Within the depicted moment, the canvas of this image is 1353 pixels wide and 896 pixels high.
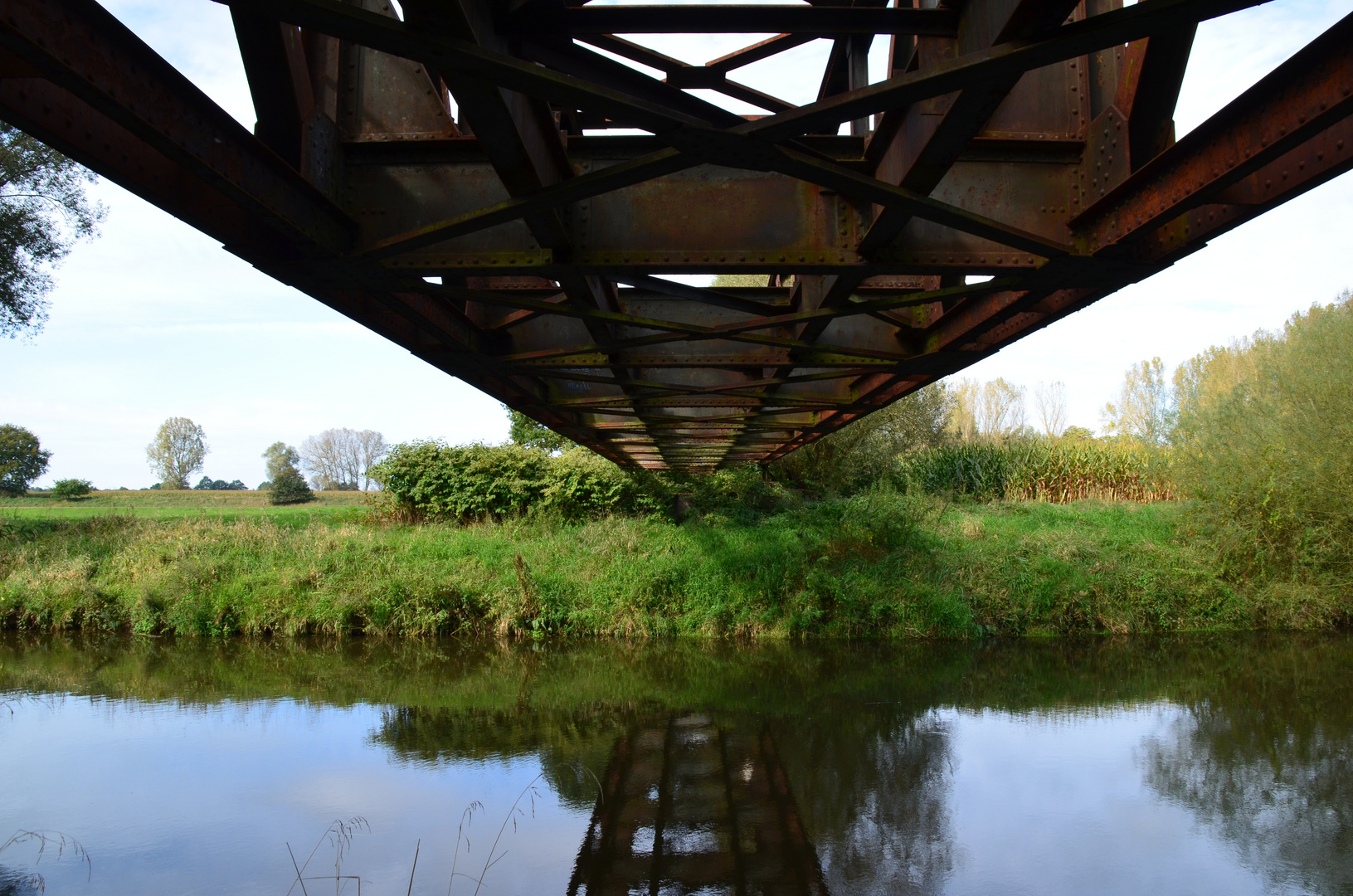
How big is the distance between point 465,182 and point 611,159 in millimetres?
813

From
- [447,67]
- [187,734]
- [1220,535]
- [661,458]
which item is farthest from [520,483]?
[447,67]

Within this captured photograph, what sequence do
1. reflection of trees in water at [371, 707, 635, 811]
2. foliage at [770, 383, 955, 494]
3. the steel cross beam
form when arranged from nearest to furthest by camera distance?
the steel cross beam, reflection of trees in water at [371, 707, 635, 811], foliage at [770, 383, 955, 494]

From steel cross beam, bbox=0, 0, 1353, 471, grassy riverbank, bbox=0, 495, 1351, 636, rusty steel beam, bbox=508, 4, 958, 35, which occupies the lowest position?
grassy riverbank, bbox=0, 495, 1351, 636

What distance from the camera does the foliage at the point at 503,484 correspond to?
19.8 m

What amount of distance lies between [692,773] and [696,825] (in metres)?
1.22

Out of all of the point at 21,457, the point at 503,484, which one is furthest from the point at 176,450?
the point at 503,484

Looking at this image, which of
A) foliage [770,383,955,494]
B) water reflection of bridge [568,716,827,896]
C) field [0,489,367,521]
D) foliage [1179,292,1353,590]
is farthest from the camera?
field [0,489,367,521]

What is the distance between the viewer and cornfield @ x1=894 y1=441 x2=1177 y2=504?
25.2 meters

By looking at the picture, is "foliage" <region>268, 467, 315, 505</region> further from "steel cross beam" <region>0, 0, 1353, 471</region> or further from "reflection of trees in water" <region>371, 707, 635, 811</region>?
"steel cross beam" <region>0, 0, 1353, 471</region>

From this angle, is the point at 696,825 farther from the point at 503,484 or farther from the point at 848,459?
the point at 848,459

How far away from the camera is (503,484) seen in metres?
20.3

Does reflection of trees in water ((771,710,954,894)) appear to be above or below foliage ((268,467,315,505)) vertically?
below

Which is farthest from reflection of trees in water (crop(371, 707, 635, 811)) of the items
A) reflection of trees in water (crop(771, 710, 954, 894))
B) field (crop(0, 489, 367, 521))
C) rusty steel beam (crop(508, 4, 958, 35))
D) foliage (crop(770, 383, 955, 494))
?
field (crop(0, 489, 367, 521))

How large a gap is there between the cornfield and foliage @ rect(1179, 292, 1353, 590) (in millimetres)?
7340
